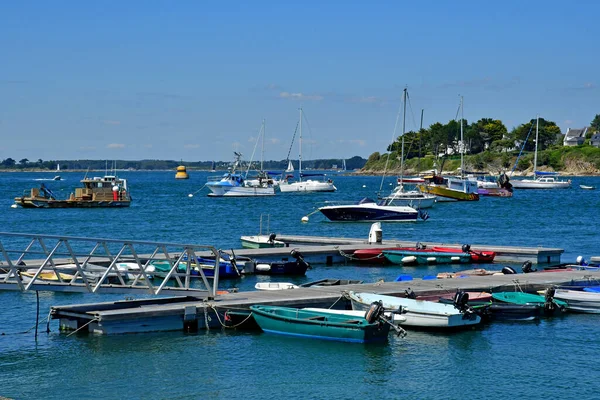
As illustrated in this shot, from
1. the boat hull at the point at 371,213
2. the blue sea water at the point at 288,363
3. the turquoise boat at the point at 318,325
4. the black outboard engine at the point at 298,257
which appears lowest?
the blue sea water at the point at 288,363

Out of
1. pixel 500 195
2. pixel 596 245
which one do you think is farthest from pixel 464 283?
pixel 500 195

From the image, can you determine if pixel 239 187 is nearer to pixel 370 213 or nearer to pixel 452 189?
pixel 452 189

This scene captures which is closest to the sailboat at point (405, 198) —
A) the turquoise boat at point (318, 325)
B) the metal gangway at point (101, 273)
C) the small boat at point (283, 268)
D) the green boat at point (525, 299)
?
the small boat at point (283, 268)

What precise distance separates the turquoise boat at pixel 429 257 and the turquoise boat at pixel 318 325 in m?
18.3

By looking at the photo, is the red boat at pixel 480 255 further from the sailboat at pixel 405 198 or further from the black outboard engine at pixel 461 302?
the sailboat at pixel 405 198

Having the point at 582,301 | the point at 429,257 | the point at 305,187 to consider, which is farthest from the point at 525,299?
the point at 305,187

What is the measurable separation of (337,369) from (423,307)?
4865 mm

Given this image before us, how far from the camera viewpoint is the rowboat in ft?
94.5

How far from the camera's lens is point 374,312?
2700 centimetres

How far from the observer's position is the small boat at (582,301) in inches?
1264

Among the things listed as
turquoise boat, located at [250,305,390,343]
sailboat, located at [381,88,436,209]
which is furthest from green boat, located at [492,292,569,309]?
sailboat, located at [381,88,436,209]

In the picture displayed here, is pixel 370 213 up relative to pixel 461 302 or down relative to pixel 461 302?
up

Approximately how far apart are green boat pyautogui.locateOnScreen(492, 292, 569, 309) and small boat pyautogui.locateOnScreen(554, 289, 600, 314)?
18 centimetres

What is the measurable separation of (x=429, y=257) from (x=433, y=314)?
17.8 meters
